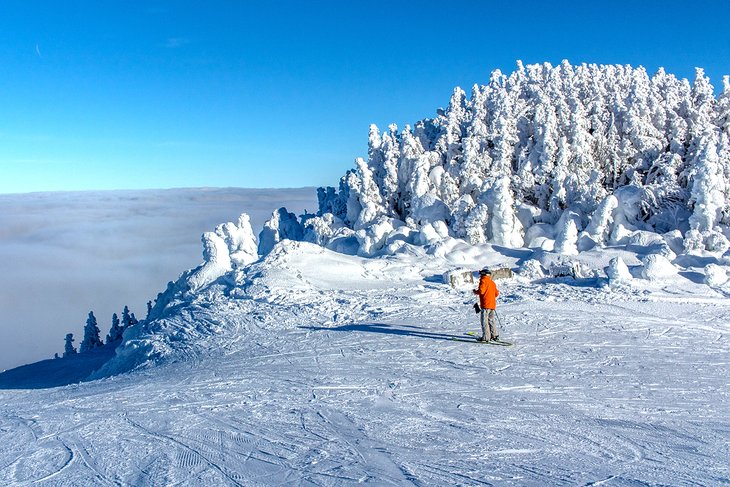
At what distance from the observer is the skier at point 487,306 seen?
35.6 feet

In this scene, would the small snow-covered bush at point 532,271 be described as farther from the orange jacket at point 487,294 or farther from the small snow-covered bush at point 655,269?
the orange jacket at point 487,294

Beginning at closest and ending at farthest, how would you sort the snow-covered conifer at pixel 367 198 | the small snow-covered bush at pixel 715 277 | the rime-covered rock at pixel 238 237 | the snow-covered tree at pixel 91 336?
the small snow-covered bush at pixel 715 277 → the rime-covered rock at pixel 238 237 → the snow-covered tree at pixel 91 336 → the snow-covered conifer at pixel 367 198

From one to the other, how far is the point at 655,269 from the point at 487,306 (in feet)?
23.8

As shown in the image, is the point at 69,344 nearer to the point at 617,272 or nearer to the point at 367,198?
the point at 367,198

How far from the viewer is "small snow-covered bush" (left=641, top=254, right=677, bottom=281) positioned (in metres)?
15.5

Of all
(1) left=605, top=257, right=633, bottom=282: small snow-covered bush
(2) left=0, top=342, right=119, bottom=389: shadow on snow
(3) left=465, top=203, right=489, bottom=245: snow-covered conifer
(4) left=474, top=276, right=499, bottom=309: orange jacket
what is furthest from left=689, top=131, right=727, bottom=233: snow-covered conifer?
(2) left=0, top=342, right=119, bottom=389: shadow on snow

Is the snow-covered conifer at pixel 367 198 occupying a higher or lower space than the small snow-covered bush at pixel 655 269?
higher

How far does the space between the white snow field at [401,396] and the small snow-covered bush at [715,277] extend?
336 mm

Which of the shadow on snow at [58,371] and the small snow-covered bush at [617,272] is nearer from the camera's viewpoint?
the small snow-covered bush at [617,272]

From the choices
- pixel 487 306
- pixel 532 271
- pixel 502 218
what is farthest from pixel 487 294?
pixel 502 218

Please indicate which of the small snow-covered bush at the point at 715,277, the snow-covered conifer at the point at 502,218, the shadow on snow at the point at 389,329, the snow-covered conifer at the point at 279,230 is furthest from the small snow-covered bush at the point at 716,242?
the snow-covered conifer at the point at 279,230

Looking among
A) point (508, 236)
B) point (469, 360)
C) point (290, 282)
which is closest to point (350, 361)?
point (469, 360)

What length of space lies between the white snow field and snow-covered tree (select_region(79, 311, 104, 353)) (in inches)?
529

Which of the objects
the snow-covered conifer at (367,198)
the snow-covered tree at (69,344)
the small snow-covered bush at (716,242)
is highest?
the snow-covered conifer at (367,198)
